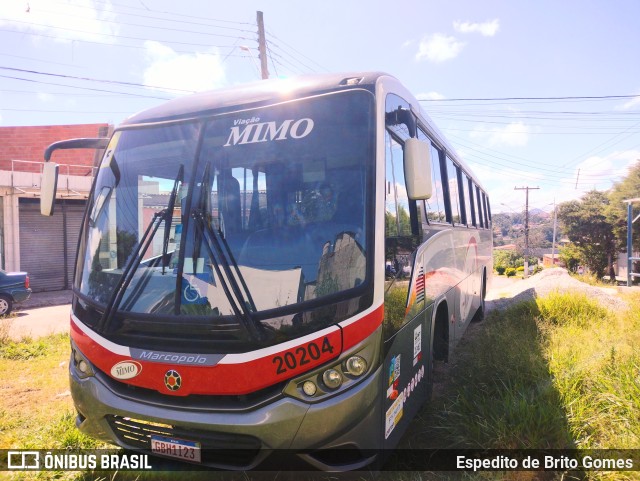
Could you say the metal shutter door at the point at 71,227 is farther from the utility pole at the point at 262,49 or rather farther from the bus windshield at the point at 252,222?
the bus windshield at the point at 252,222

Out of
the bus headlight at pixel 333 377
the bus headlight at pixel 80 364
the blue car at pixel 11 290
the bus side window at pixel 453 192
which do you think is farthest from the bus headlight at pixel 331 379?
the blue car at pixel 11 290

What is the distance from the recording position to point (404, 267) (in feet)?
11.5

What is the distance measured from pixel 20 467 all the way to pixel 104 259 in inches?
72.7

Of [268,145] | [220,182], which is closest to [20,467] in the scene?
[220,182]

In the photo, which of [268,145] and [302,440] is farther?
[268,145]

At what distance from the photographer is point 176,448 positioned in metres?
2.88

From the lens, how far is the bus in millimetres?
2740

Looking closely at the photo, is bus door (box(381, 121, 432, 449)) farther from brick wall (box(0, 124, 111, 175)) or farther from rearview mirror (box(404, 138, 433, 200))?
brick wall (box(0, 124, 111, 175))

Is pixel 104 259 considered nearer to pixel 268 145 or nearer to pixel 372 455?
pixel 268 145

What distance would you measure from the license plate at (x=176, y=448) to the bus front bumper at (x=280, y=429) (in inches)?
1.1

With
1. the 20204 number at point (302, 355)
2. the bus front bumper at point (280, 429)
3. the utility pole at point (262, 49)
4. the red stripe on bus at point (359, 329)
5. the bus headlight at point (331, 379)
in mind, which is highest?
the utility pole at point (262, 49)

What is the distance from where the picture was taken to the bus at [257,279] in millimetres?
2740

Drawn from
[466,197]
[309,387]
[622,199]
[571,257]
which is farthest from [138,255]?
[571,257]

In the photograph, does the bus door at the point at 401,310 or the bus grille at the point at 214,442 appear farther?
the bus door at the point at 401,310
